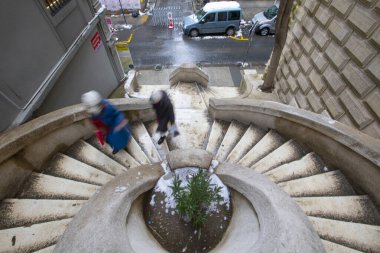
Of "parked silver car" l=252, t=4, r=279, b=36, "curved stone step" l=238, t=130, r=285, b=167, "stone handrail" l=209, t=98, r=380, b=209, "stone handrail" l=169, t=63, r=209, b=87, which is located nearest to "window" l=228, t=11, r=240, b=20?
"parked silver car" l=252, t=4, r=279, b=36

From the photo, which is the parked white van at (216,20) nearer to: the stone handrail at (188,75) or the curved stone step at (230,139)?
the stone handrail at (188,75)

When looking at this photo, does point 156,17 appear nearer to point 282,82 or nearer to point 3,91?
point 282,82

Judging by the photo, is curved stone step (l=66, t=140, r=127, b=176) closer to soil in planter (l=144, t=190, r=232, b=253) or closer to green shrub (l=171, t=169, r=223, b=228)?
soil in planter (l=144, t=190, r=232, b=253)

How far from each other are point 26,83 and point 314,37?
5.92m

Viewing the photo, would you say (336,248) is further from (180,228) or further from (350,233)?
(180,228)

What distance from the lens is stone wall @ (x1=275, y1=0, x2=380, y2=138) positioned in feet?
10.3

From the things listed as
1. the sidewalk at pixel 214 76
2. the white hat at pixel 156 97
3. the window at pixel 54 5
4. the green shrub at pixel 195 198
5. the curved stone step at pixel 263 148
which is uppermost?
the window at pixel 54 5

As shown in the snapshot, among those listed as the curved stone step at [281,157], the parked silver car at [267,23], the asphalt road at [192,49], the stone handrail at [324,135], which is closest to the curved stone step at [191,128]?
the stone handrail at [324,135]

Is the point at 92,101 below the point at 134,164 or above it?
above

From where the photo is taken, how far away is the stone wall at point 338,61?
10.3 feet

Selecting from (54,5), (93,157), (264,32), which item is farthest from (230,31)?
(93,157)

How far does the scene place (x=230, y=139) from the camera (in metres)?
3.95

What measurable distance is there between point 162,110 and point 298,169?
2328 millimetres

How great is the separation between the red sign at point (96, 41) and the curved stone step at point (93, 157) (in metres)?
4.18
